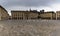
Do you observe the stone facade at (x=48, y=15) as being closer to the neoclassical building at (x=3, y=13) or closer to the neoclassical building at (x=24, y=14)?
the neoclassical building at (x=24, y=14)

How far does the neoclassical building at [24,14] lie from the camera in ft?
74.1

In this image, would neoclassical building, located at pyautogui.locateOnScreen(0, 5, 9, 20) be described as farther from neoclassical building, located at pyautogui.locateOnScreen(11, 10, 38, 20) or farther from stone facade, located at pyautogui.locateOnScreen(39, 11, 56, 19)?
stone facade, located at pyautogui.locateOnScreen(39, 11, 56, 19)

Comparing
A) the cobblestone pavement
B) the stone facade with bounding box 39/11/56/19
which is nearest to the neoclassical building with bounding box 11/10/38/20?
the stone facade with bounding box 39/11/56/19

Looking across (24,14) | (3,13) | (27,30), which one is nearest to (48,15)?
(24,14)

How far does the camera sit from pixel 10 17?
21828 mm

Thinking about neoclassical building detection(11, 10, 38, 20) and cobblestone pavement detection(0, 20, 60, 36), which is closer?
cobblestone pavement detection(0, 20, 60, 36)

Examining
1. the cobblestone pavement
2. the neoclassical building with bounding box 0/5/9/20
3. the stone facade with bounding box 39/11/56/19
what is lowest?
the cobblestone pavement

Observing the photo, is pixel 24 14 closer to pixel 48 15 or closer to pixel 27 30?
pixel 48 15

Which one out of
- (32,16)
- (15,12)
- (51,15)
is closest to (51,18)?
(51,15)

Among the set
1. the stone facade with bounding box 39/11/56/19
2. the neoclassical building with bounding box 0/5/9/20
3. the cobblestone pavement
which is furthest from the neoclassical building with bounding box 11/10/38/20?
the cobblestone pavement

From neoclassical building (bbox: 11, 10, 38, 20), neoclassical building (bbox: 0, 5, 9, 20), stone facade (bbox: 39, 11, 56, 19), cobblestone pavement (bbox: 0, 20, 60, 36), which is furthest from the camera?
stone facade (bbox: 39, 11, 56, 19)

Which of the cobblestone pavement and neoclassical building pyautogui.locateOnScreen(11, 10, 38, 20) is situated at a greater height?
neoclassical building pyautogui.locateOnScreen(11, 10, 38, 20)

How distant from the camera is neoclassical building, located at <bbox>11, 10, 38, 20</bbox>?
74.1 ft

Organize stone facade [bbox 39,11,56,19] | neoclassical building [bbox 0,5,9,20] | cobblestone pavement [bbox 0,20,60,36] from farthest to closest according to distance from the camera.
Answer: stone facade [bbox 39,11,56,19]
neoclassical building [bbox 0,5,9,20]
cobblestone pavement [bbox 0,20,60,36]
